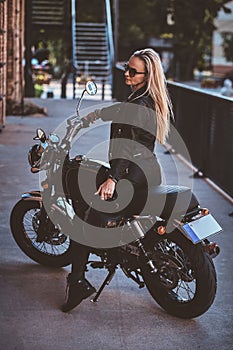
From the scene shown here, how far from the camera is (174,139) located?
13773 millimetres

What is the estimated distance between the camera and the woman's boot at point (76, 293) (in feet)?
19.1

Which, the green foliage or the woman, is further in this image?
the green foliage

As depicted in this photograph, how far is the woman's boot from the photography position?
5.83 m

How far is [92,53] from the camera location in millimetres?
28078

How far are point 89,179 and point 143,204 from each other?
43cm

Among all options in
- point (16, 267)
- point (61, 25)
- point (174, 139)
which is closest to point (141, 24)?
point (61, 25)

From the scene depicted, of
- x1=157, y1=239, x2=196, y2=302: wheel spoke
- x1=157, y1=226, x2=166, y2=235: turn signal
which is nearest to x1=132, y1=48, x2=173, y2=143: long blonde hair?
x1=157, y1=226, x2=166, y2=235: turn signal

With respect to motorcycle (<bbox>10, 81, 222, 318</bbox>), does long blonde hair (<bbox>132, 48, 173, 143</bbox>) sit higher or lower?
higher

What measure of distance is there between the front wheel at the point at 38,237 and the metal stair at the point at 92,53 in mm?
19813

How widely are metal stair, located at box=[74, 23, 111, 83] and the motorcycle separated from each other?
20.5 metres

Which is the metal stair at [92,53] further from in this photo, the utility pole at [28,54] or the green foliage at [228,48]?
the green foliage at [228,48]

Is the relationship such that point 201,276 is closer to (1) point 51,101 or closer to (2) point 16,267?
(2) point 16,267

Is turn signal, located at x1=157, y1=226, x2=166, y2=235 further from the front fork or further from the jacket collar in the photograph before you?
the front fork

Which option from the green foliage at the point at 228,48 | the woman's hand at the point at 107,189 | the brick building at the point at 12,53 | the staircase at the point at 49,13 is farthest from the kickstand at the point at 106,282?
the green foliage at the point at 228,48
